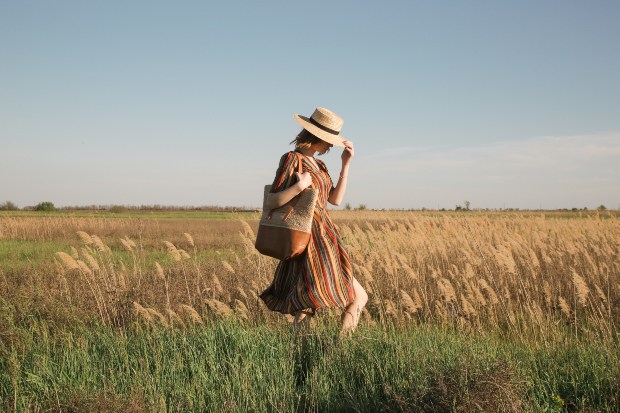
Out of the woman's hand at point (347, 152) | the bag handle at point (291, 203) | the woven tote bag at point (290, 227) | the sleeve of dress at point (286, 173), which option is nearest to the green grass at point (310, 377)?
the woven tote bag at point (290, 227)

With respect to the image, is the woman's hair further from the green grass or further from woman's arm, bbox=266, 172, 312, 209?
the green grass

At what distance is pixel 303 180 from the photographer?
352 centimetres

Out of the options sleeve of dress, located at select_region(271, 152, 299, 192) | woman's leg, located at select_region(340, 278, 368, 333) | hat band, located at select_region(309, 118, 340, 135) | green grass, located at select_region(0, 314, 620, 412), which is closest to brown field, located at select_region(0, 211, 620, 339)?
green grass, located at select_region(0, 314, 620, 412)

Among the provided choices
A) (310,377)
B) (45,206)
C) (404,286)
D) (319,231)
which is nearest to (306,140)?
(319,231)

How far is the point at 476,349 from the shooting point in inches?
164

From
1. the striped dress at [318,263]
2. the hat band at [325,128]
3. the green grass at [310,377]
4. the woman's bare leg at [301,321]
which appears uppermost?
the hat band at [325,128]

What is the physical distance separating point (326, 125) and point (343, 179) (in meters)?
0.42

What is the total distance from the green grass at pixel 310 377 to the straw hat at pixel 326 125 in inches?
60.3

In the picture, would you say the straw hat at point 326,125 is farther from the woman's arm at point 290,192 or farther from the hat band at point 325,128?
the woman's arm at point 290,192

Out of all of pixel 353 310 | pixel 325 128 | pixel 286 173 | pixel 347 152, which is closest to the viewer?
pixel 286 173

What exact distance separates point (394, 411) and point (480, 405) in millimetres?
591

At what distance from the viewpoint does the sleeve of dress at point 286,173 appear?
143 inches

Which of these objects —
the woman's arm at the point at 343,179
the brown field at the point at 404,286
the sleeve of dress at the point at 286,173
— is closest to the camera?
the sleeve of dress at the point at 286,173

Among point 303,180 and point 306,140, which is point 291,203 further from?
point 306,140
